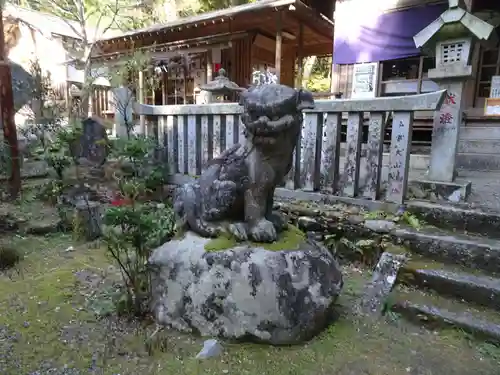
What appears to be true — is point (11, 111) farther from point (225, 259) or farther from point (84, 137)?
point (225, 259)

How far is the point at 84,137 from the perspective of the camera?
6734mm

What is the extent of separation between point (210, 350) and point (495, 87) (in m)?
8.34

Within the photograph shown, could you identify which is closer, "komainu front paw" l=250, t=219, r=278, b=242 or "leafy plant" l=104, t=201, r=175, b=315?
"komainu front paw" l=250, t=219, r=278, b=242

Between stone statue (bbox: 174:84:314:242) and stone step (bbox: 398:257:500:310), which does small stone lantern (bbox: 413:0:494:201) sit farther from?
stone statue (bbox: 174:84:314:242)

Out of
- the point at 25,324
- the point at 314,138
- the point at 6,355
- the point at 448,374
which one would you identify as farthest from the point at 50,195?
the point at 448,374

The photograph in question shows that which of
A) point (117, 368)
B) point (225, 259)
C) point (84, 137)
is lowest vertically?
point (117, 368)

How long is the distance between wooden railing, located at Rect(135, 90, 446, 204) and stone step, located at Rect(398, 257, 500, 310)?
89 cm

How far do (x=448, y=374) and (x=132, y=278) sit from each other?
90.5 inches

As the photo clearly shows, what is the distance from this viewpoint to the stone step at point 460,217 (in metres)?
3.32

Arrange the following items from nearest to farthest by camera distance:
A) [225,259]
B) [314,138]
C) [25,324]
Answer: [225,259], [25,324], [314,138]

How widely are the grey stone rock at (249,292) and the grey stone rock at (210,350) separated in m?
0.10

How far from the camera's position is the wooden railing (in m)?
3.72

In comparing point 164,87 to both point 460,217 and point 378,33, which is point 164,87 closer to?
point 378,33

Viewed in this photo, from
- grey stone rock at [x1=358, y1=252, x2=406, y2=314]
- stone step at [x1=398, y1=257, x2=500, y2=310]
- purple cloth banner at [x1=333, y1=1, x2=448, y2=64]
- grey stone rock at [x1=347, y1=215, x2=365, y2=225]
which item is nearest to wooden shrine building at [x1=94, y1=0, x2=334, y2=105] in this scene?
purple cloth banner at [x1=333, y1=1, x2=448, y2=64]
